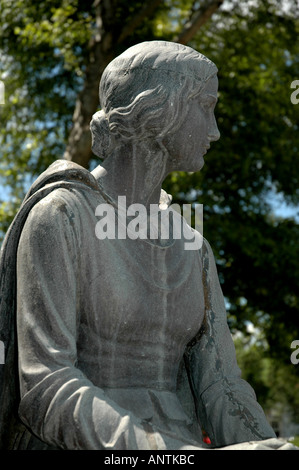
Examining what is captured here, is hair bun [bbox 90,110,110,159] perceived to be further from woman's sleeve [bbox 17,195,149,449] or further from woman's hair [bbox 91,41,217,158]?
woman's sleeve [bbox 17,195,149,449]

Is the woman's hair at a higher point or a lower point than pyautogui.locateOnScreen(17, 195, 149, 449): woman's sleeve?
higher

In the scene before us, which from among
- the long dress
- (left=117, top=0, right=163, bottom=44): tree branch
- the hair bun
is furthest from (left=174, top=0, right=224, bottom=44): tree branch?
the long dress

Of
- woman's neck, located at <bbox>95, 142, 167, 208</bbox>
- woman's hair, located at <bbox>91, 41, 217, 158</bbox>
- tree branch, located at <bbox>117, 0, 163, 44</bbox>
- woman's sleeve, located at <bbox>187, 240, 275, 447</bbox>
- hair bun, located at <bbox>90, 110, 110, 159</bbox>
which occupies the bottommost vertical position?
tree branch, located at <bbox>117, 0, 163, 44</bbox>

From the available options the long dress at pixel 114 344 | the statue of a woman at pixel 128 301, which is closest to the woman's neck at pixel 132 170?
the statue of a woman at pixel 128 301

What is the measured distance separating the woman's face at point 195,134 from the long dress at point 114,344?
15.7 inches

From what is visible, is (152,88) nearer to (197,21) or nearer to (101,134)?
(101,134)

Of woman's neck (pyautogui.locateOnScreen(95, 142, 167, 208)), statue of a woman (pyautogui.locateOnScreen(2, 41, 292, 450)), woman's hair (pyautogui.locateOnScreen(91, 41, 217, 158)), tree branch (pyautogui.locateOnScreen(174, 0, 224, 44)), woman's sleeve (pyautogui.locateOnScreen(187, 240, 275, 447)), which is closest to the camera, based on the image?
statue of a woman (pyautogui.locateOnScreen(2, 41, 292, 450))

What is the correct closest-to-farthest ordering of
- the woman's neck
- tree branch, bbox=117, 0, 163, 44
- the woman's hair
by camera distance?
1. the woman's hair
2. the woman's neck
3. tree branch, bbox=117, 0, 163, 44

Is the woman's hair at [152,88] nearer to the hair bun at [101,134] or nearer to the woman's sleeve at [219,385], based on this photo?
the hair bun at [101,134]

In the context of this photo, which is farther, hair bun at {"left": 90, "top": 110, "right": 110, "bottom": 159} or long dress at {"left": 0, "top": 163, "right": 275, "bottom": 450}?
hair bun at {"left": 90, "top": 110, "right": 110, "bottom": 159}

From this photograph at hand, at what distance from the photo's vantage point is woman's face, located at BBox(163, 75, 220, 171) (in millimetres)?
4066

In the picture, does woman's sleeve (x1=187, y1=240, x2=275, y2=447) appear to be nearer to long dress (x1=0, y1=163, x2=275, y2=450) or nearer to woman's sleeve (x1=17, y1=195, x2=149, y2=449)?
long dress (x1=0, y1=163, x2=275, y2=450)

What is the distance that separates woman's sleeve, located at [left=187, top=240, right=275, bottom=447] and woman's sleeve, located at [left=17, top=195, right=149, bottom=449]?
2.00ft
